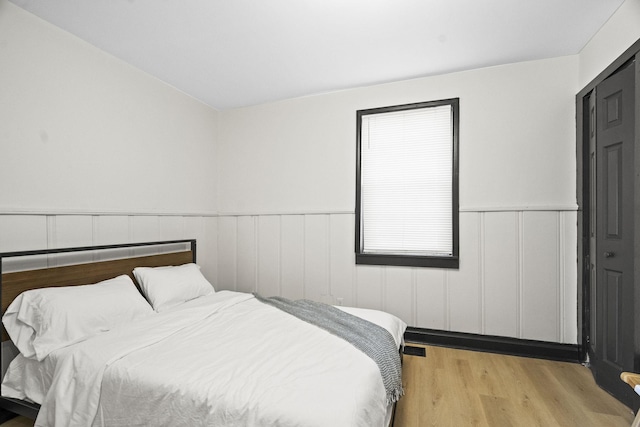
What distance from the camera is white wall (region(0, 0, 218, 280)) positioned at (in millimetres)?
2178

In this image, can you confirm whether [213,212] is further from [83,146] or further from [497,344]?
[497,344]

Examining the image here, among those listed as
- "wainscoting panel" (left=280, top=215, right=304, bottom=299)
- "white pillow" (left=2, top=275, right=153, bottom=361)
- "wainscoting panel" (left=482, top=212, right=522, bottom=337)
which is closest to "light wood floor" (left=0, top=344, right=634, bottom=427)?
"wainscoting panel" (left=482, top=212, right=522, bottom=337)

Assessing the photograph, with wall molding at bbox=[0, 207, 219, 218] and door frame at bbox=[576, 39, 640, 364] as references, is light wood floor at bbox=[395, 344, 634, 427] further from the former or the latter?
wall molding at bbox=[0, 207, 219, 218]

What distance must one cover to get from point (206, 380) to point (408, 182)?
2567 mm

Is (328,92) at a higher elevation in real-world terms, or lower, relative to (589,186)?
higher

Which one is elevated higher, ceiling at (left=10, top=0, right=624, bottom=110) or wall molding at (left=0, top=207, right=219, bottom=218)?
ceiling at (left=10, top=0, right=624, bottom=110)

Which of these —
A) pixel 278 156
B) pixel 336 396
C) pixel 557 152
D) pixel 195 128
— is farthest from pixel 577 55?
pixel 195 128

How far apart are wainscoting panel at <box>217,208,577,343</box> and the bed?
0.86m

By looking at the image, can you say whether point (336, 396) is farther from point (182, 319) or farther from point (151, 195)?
point (151, 195)

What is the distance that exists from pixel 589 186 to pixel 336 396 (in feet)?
8.90

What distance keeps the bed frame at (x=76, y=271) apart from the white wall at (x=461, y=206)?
97 cm

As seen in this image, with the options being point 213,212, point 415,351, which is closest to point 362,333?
point 415,351

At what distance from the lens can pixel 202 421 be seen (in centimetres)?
144

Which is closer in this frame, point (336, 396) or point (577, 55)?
point (336, 396)
